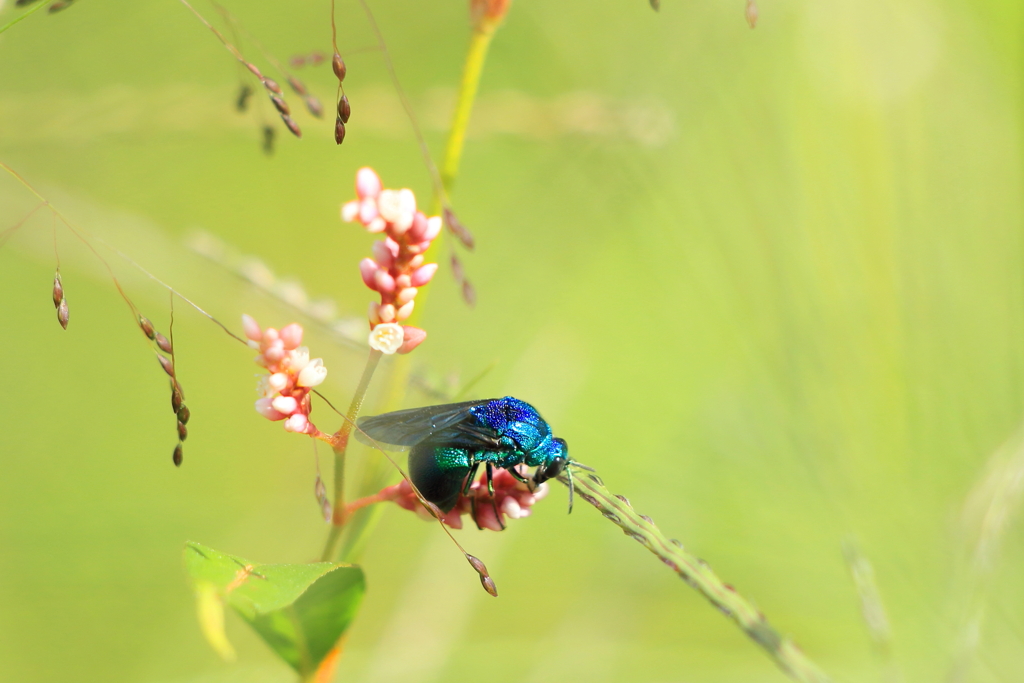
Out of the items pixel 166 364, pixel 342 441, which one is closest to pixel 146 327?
pixel 166 364

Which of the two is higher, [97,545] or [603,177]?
[603,177]

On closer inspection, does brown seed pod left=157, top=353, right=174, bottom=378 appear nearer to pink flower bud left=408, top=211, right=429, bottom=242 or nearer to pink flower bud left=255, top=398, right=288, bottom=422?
pink flower bud left=255, top=398, right=288, bottom=422

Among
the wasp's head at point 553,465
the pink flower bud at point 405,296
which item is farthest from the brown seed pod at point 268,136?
the wasp's head at point 553,465

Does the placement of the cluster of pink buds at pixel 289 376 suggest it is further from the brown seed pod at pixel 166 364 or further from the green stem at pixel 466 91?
the green stem at pixel 466 91

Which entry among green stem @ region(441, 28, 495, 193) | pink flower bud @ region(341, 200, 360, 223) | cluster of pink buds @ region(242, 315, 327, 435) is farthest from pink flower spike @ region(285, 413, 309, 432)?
green stem @ region(441, 28, 495, 193)

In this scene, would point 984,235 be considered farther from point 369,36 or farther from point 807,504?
point 369,36

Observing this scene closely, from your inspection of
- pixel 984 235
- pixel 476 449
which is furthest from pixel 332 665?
pixel 984 235
